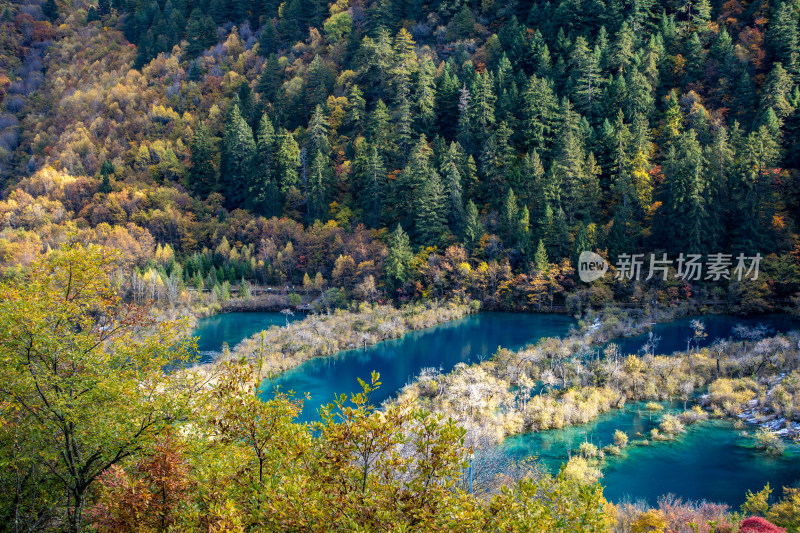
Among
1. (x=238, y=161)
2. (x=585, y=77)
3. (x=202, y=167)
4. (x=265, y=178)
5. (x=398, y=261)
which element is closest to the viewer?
(x=398, y=261)

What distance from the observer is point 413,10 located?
Answer: 60.2 metres

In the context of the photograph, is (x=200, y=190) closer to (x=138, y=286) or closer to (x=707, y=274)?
(x=138, y=286)

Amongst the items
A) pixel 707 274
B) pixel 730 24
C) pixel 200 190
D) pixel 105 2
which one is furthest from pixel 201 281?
pixel 105 2

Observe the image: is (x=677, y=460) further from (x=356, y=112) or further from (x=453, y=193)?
(x=356, y=112)

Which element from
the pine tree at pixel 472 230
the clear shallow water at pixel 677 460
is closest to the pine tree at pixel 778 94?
the pine tree at pixel 472 230

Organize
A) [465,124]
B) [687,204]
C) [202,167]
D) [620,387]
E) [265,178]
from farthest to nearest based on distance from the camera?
[202,167] → [265,178] → [465,124] → [687,204] → [620,387]

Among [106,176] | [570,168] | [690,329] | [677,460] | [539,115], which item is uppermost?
[539,115]

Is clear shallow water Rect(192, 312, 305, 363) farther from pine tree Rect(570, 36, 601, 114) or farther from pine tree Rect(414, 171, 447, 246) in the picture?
pine tree Rect(570, 36, 601, 114)

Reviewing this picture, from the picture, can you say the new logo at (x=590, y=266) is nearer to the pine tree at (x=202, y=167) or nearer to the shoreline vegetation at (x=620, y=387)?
the shoreline vegetation at (x=620, y=387)

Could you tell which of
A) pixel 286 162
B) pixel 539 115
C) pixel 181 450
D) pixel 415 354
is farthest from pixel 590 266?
pixel 181 450

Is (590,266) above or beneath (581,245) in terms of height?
beneath

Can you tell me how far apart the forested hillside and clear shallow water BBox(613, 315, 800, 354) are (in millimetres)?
1323

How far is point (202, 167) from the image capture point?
188 feet

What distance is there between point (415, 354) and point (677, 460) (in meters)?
15.6
